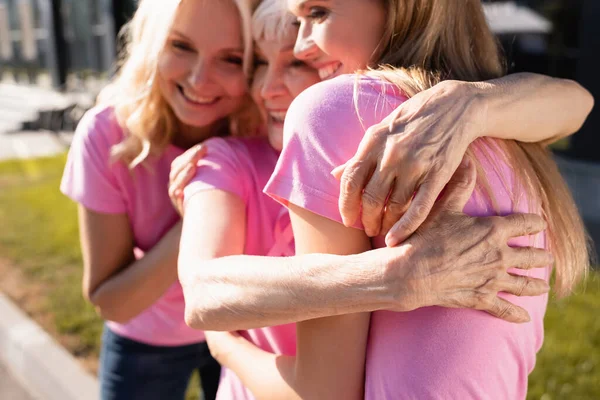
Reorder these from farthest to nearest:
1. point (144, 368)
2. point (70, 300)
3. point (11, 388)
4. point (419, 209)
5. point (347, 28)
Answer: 1. point (70, 300)
2. point (11, 388)
3. point (144, 368)
4. point (347, 28)
5. point (419, 209)

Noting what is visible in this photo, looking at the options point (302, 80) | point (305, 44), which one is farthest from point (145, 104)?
point (305, 44)

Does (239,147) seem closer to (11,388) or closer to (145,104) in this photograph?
(145,104)

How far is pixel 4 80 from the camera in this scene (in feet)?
56.1

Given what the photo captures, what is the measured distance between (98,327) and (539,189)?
12.3 feet

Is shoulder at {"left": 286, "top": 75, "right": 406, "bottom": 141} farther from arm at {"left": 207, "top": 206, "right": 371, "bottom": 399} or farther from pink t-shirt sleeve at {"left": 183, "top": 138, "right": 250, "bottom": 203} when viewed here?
pink t-shirt sleeve at {"left": 183, "top": 138, "right": 250, "bottom": 203}

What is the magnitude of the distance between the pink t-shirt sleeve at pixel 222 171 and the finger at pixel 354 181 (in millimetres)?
518

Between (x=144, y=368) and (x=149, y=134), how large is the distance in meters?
0.90

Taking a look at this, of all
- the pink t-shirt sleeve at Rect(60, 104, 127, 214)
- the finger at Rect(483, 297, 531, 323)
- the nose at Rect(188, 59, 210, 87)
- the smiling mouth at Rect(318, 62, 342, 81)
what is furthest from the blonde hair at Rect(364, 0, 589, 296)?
the pink t-shirt sleeve at Rect(60, 104, 127, 214)

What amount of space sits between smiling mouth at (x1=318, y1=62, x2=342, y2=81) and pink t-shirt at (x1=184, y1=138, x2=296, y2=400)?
339 mm

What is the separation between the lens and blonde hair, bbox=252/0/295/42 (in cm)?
166

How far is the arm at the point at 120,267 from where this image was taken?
80.0 inches

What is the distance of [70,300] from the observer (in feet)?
16.1

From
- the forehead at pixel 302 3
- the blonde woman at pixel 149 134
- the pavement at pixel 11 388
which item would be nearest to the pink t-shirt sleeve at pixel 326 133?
the forehead at pixel 302 3

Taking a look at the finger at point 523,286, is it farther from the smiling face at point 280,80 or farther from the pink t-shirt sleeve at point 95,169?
the pink t-shirt sleeve at point 95,169
